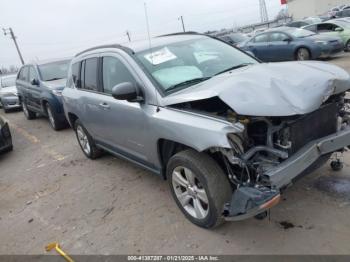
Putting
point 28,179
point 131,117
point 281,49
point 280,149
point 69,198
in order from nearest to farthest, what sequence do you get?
1. point 280,149
2. point 131,117
3. point 69,198
4. point 28,179
5. point 281,49

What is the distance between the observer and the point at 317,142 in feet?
9.80

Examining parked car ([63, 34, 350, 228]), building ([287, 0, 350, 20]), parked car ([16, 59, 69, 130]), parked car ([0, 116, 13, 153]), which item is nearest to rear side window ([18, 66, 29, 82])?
parked car ([16, 59, 69, 130])

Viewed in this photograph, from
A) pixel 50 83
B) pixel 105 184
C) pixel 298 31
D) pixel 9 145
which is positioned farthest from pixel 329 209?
pixel 298 31

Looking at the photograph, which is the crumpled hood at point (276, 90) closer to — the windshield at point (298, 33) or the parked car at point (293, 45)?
the parked car at point (293, 45)

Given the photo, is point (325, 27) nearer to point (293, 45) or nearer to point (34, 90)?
point (293, 45)

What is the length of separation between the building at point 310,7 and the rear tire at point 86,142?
56047 millimetres

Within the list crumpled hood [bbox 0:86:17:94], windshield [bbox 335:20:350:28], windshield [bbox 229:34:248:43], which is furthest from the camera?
windshield [bbox 229:34:248:43]

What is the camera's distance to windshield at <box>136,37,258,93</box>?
371 cm

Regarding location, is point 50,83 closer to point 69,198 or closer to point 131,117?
point 69,198

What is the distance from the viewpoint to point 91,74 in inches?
198

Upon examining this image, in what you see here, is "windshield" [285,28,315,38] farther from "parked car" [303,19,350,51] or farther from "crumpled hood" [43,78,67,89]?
"crumpled hood" [43,78,67,89]

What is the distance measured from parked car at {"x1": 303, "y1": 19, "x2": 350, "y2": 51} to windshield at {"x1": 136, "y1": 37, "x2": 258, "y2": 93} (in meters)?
11.7

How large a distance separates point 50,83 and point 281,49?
29.0 feet

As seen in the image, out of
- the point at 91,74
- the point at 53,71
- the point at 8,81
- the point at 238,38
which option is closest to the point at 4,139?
the point at 53,71
